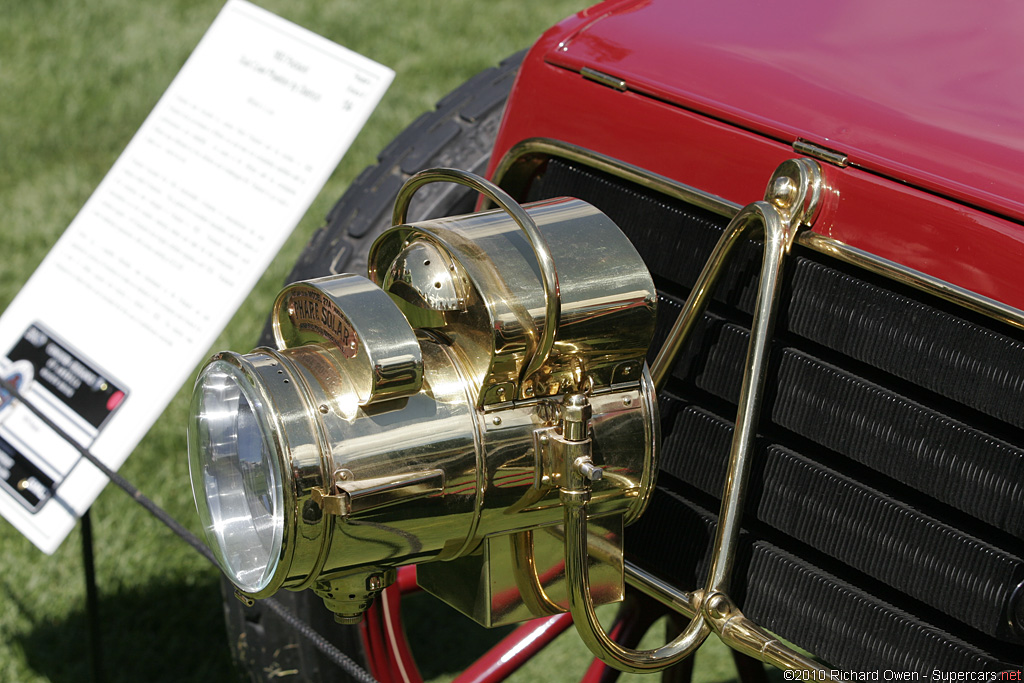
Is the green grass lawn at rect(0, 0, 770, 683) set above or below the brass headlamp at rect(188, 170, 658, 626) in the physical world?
below

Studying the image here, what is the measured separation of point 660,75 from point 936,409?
510mm

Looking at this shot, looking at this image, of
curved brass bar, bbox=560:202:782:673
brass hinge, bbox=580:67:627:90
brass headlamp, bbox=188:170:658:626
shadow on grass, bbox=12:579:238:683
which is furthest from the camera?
shadow on grass, bbox=12:579:238:683

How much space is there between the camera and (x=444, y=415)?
1.19m

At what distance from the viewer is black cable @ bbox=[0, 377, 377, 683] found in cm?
150

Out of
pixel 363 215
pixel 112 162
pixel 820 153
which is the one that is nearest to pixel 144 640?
pixel 363 215

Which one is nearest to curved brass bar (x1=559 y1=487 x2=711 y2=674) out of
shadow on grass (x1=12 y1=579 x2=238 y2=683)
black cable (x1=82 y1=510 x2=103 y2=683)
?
black cable (x1=82 y1=510 x2=103 y2=683)

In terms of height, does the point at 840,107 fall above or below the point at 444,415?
above

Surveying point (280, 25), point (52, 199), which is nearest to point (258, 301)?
point (52, 199)

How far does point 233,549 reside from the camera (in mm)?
1246

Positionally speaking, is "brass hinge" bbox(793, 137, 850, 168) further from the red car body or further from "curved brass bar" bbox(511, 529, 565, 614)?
"curved brass bar" bbox(511, 529, 565, 614)

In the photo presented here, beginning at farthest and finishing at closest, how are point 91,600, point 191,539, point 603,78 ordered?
point 91,600 < point 191,539 < point 603,78

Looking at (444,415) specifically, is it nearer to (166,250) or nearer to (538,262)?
(538,262)

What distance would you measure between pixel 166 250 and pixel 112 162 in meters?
2.58

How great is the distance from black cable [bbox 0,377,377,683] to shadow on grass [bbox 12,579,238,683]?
0.66 m
